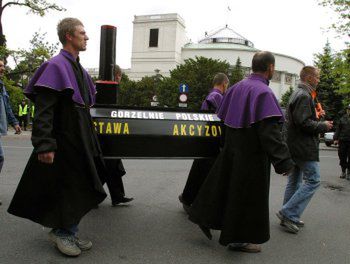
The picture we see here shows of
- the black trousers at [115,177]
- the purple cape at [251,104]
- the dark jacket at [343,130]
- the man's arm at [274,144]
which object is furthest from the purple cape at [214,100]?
the dark jacket at [343,130]

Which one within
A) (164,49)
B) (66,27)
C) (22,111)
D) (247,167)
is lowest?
(22,111)

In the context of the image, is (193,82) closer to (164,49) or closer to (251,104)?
(164,49)

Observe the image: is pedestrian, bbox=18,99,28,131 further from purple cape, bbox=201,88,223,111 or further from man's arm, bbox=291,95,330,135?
man's arm, bbox=291,95,330,135

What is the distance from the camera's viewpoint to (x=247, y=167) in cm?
387

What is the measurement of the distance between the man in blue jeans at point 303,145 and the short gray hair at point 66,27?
2.61 m

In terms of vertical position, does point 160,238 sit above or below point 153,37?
below

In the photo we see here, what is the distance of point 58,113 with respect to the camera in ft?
11.9

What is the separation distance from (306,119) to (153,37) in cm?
9093

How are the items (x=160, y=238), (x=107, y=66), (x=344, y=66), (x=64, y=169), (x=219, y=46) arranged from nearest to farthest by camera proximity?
(x=64, y=169) < (x=160, y=238) < (x=107, y=66) < (x=344, y=66) < (x=219, y=46)

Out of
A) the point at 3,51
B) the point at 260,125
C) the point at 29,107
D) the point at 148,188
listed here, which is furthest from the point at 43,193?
the point at 29,107

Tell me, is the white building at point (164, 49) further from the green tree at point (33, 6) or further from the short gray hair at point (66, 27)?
the short gray hair at point (66, 27)

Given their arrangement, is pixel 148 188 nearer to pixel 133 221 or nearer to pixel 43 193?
pixel 133 221

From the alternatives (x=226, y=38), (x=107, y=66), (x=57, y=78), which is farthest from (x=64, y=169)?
(x=226, y=38)

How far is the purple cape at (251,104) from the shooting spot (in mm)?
3781
